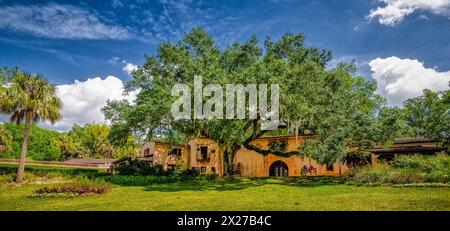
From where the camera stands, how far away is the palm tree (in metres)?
25.7

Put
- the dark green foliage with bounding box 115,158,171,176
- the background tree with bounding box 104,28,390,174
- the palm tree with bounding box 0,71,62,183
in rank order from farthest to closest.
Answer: the dark green foliage with bounding box 115,158,171,176, the palm tree with bounding box 0,71,62,183, the background tree with bounding box 104,28,390,174

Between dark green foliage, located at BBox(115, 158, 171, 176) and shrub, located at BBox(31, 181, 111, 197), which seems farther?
dark green foliage, located at BBox(115, 158, 171, 176)

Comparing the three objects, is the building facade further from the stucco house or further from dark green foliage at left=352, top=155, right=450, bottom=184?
dark green foliage at left=352, top=155, right=450, bottom=184

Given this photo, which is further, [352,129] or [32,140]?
[32,140]

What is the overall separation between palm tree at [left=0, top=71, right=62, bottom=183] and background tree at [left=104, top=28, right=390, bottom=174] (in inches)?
201

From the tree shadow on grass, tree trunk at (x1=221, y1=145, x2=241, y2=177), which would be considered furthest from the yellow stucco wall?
the tree shadow on grass

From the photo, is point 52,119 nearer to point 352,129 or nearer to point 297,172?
point 352,129

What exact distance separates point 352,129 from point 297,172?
17.0m

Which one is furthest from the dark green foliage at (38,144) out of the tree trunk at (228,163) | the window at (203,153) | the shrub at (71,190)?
the shrub at (71,190)

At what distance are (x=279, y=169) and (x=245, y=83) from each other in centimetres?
2484

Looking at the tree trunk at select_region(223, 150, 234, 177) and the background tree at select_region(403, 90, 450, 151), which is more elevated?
the background tree at select_region(403, 90, 450, 151)

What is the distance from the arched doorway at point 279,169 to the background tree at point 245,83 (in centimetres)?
1445
